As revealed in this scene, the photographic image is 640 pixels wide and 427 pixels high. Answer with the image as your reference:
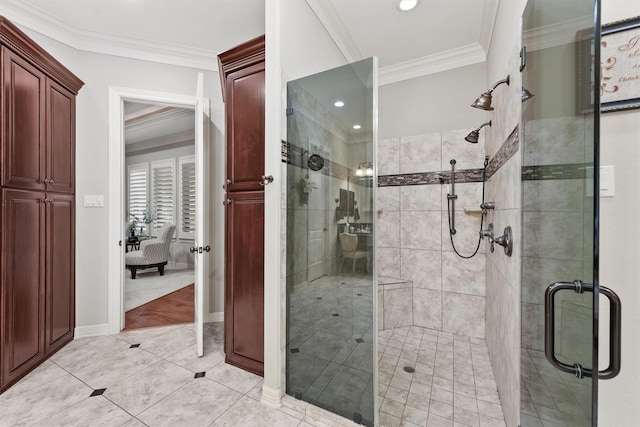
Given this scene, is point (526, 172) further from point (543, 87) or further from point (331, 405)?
point (331, 405)

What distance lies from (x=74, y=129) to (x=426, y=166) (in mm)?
3425

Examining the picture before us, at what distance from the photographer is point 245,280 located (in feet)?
6.45

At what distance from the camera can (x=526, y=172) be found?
103cm

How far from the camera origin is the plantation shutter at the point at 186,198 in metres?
5.62

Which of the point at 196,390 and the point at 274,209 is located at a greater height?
the point at 274,209

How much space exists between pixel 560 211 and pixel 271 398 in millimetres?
1701

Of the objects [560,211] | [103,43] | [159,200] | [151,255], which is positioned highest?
[103,43]

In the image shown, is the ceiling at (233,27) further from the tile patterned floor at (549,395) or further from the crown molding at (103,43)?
the tile patterned floor at (549,395)

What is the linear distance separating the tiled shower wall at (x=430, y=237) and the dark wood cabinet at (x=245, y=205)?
4.69ft

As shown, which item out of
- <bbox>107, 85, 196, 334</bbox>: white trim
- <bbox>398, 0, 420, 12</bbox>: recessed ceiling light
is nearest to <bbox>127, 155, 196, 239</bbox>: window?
<bbox>107, 85, 196, 334</bbox>: white trim

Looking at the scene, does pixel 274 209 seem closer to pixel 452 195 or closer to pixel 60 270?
pixel 452 195

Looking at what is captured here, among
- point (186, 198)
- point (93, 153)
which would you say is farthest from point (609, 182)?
point (186, 198)

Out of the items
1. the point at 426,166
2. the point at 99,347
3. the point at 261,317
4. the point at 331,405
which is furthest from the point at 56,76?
the point at 426,166

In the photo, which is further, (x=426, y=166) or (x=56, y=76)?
(x=426, y=166)
